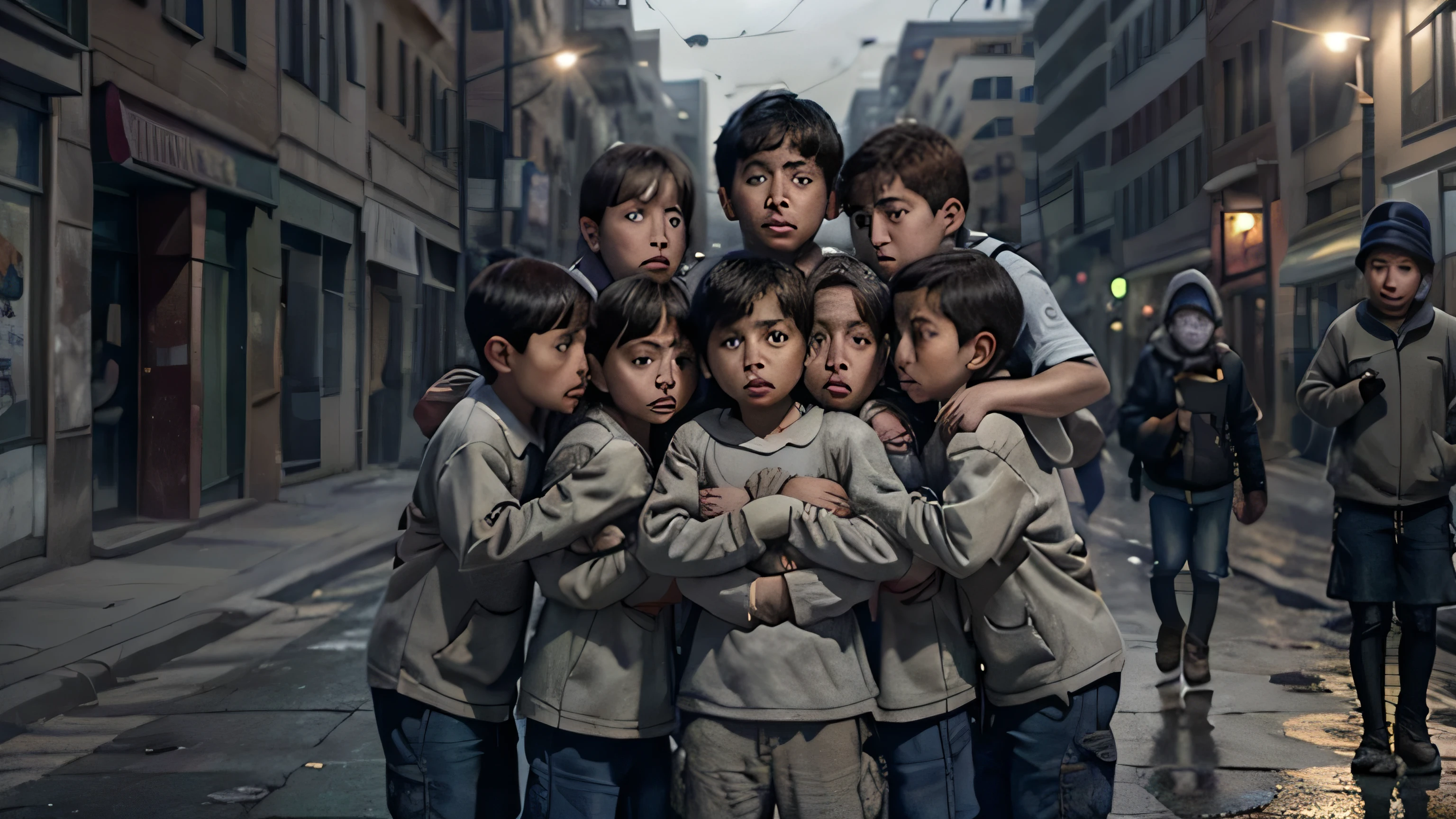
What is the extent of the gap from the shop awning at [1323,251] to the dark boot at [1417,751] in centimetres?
695

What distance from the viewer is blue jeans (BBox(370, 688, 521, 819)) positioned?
7.40ft

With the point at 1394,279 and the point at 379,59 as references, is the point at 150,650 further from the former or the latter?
the point at 1394,279

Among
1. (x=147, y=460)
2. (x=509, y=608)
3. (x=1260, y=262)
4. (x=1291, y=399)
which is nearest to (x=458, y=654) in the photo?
(x=509, y=608)

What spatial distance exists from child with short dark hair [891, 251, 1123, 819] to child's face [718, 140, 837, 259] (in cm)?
27

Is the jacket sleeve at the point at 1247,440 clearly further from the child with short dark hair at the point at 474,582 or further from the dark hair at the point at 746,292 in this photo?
the child with short dark hair at the point at 474,582

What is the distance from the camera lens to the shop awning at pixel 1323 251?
10414 mm

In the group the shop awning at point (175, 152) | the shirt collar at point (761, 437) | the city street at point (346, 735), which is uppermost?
the shop awning at point (175, 152)

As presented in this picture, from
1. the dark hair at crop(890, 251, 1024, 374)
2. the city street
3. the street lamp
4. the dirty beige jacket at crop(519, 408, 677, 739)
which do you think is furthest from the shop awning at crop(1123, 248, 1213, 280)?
the dirty beige jacket at crop(519, 408, 677, 739)

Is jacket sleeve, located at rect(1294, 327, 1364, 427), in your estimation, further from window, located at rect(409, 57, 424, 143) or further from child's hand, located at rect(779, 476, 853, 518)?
window, located at rect(409, 57, 424, 143)

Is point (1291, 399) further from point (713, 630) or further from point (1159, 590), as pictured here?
point (713, 630)

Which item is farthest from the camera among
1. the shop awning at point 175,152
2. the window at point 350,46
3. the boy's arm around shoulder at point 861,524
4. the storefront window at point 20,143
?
the window at point 350,46

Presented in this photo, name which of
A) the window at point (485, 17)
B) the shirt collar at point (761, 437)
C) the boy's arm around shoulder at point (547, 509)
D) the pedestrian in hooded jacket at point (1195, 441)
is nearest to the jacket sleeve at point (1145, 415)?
the pedestrian in hooded jacket at point (1195, 441)

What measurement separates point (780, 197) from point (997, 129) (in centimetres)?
285

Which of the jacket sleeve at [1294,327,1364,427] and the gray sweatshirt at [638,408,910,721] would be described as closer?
the gray sweatshirt at [638,408,910,721]
